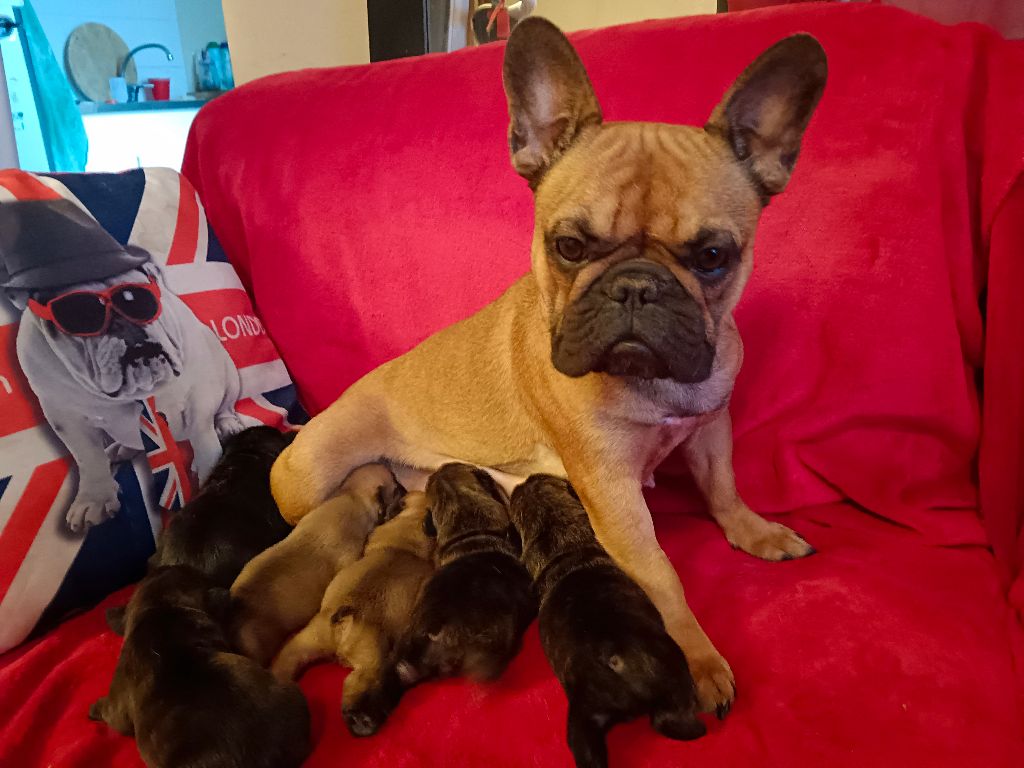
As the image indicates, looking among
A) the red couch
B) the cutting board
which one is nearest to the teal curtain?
the cutting board

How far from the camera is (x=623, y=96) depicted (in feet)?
5.71

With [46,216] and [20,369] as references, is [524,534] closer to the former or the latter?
[20,369]

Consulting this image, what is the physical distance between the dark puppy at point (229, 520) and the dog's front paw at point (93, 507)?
129 mm

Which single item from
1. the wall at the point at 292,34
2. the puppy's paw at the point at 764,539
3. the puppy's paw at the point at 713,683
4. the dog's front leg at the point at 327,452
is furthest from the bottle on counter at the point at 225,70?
the puppy's paw at the point at 713,683

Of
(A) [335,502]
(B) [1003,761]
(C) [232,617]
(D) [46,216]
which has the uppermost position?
(D) [46,216]

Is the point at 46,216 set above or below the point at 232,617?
above

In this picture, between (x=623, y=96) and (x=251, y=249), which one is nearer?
(x=623, y=96)

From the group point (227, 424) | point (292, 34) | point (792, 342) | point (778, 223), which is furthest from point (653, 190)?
point (292, 34)

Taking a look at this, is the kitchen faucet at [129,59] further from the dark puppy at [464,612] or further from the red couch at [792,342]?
the dark puppy at [464,612]

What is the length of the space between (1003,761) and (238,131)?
2.44 meters

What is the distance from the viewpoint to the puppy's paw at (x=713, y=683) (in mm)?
1084

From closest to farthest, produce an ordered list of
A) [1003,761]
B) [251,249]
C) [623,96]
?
[1003,761], [623,96], [251,249]

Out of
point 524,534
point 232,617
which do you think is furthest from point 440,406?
point 232,617

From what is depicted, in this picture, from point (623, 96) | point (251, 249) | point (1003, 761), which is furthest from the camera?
point (251, 249)
